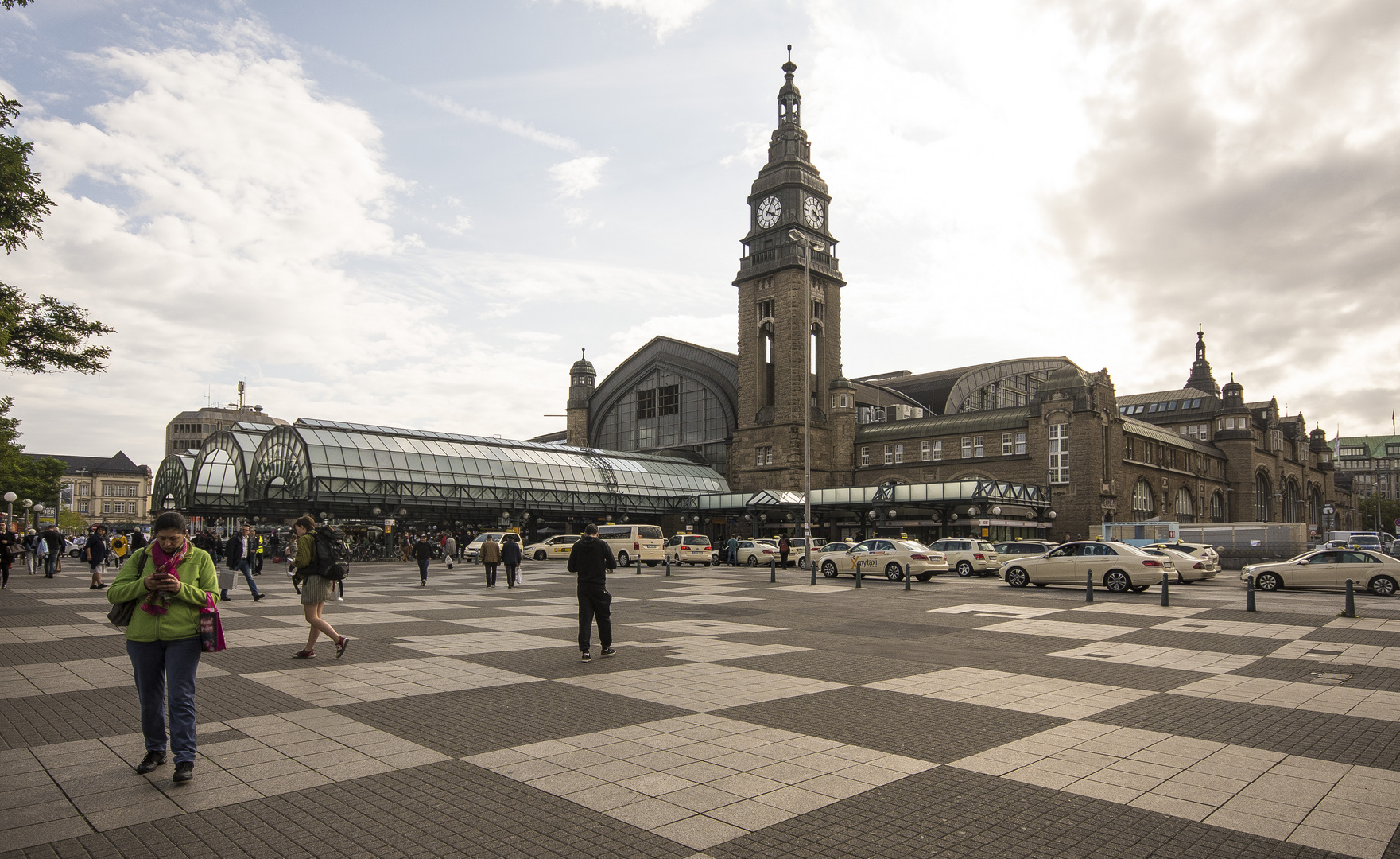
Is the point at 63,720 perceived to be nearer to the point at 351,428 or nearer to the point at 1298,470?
the point at 351,428

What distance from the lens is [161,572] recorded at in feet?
20.4

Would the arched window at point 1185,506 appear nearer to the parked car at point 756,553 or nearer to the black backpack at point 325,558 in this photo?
the parked car at point 756,553

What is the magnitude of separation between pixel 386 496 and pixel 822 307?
3823cm

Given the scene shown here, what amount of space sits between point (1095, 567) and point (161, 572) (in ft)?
81.4

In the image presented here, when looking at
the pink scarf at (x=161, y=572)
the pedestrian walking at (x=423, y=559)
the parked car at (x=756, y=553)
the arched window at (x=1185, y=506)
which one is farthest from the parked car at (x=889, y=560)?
the arched window at (x=1185, y=506)

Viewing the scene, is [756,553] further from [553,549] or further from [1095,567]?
[1095,567]

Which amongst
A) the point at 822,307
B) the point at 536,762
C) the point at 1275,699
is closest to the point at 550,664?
the point at 536,762

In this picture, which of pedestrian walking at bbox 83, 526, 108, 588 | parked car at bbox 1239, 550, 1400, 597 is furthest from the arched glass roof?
parked car at bbox 1239, 550, 1400, 597

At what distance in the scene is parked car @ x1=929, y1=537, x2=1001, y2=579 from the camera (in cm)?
3459

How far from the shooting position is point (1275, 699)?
950cm

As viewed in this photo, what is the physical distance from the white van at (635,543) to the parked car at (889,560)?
10.5 metres

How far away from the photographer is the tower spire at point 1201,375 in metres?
104

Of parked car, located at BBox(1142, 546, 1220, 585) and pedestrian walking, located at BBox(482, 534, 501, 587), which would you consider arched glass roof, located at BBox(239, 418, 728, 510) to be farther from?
parked car, located at BBox(1142, 546, 1220, 585)

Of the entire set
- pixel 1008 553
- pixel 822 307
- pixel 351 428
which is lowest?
pixel 1008 553
